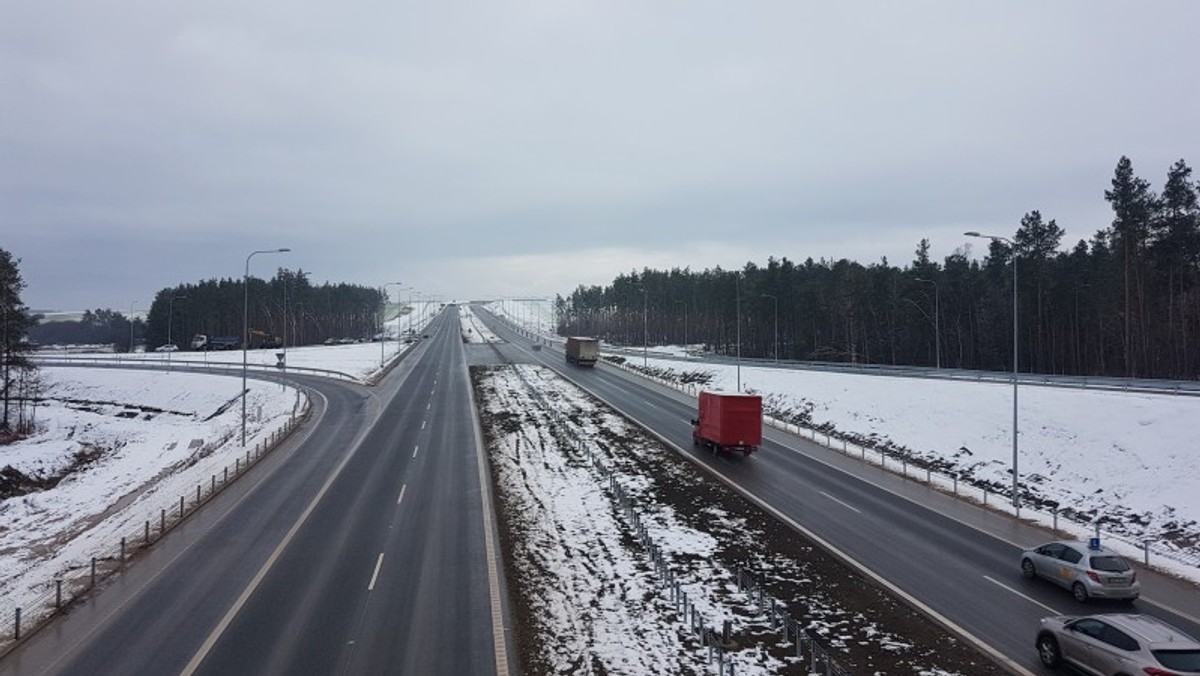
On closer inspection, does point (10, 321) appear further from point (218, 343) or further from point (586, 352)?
point (218, 343)

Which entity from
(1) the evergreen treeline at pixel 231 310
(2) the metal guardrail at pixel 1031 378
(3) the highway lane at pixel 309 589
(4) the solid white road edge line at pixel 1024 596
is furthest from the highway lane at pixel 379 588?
(1) the evergreen treeline at pixel 231 310

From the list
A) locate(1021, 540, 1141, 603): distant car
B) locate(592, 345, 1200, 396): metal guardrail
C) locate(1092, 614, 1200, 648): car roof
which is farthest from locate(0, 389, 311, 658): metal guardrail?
locate(592, 345, 1200, 396): metal guardrail

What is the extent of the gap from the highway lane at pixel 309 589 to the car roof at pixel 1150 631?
12.2 m

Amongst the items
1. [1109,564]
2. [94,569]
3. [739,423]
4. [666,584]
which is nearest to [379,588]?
[666,584]

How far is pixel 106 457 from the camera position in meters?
51.4

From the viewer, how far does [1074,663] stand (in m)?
14.5

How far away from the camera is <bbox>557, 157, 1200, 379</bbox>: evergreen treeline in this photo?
58875 mm

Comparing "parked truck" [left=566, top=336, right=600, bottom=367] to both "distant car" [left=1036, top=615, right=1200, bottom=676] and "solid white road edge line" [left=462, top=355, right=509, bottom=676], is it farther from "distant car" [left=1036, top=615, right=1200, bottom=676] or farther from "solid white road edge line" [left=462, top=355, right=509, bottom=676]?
"distant car" [left=1036, top=615, right=1200, bottom=676]

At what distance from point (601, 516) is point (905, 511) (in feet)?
39.2

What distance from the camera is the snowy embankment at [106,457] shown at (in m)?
27.7

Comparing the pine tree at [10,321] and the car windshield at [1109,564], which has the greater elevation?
the pine tree at [10,321]

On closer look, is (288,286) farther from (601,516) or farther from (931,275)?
(601,516)

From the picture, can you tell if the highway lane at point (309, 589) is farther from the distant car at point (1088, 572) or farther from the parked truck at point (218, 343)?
the parked truck at point (218, 343)

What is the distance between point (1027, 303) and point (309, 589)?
81612mm
